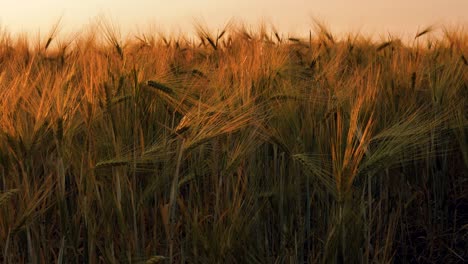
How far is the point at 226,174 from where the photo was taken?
1568 millimetres

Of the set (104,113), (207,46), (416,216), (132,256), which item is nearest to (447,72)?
(416,216)

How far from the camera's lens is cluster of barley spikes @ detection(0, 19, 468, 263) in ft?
4.65

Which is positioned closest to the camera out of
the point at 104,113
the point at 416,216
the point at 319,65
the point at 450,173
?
the point at 104,113

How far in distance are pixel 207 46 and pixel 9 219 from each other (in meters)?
3.16

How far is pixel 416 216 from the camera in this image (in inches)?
82.0

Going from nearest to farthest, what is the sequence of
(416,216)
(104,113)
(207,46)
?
(104,113)
(416,216)
(207,46)

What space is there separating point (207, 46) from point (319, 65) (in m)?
1.68

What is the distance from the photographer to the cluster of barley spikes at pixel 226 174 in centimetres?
142

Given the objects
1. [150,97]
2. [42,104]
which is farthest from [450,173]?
[42,104]

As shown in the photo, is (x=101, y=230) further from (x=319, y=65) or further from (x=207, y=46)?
(x=207, y=46)

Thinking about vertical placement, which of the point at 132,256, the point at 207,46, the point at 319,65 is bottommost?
the point at 132,256

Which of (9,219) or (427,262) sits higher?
(9,219)

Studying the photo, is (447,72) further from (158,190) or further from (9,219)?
(9,219)

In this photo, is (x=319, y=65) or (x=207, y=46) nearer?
(x=319, y=65)
